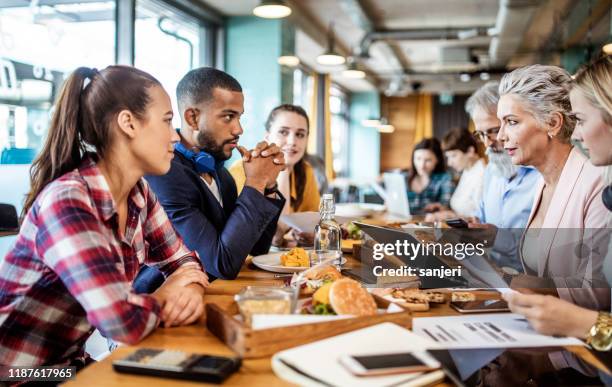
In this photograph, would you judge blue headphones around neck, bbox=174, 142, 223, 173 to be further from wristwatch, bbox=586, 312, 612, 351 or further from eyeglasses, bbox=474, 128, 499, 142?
eyeglasses, bbox=474, 128, 499, 142

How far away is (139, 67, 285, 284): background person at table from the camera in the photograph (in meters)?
1.90

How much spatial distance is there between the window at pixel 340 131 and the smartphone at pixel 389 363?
13.1m

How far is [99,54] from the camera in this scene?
176 inches

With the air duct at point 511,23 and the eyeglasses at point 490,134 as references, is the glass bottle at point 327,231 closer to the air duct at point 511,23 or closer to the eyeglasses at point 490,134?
the eyeglasses at point 490,134

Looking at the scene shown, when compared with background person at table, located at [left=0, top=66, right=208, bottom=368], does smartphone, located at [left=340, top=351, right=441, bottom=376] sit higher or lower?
lower

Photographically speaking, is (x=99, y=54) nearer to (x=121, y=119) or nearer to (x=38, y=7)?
(x=38, y=7)

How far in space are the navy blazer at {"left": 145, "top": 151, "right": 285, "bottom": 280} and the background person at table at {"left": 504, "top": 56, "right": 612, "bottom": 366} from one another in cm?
94

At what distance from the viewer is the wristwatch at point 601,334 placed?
113 cm

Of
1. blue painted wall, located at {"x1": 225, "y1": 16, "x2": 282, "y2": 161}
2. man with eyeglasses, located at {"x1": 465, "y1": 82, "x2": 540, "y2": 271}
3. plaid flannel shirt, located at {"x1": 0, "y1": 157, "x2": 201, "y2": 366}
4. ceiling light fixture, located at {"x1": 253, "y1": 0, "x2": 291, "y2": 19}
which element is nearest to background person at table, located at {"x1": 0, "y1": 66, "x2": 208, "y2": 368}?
plaid flannel shirt, located at {"x1": 0, "y1": 157, "x2": 201, "y2": 366}

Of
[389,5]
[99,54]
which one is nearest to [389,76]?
[389,5]

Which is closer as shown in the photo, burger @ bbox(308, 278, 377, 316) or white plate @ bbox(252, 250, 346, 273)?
burger @ bbox(308, 278, 377, 316)

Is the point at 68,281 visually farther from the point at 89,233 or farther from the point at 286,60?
the point at 286,60

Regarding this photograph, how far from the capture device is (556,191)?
73.4 inches

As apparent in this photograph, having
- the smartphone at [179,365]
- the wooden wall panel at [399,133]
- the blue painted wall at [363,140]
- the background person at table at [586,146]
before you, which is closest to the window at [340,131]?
the blue painted wall at [363,140]
